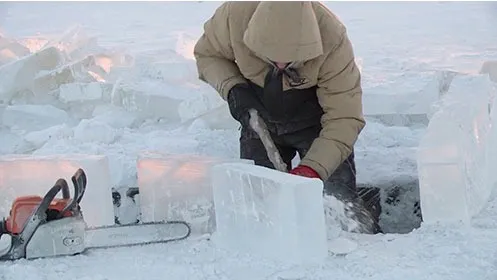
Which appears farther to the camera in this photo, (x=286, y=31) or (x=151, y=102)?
(x=151, y=102)

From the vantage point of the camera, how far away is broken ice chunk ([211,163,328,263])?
8.30 feet

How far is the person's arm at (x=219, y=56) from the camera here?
3525 millimetres

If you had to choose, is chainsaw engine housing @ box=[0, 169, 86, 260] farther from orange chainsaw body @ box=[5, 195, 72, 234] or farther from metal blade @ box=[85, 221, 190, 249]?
metal blade @ box=[85, 221, 190, 249]

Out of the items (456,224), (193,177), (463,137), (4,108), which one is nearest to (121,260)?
(193,177)

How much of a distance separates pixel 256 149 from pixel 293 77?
2.39ft

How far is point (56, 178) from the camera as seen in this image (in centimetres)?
321

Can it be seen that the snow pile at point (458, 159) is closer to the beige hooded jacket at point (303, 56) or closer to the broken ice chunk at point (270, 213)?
the beige hooded jacket at point (303, 56)

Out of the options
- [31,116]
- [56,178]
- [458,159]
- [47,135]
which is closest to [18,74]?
[31,116]

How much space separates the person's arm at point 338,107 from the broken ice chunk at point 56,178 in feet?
2.90

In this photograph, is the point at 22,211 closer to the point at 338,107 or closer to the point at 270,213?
the point at 270,213

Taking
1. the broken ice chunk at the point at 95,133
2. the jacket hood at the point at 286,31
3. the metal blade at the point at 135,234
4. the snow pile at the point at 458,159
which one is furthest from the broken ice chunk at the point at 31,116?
the snow pile at the point at 458,159

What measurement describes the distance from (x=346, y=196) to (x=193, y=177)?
870 millimetres

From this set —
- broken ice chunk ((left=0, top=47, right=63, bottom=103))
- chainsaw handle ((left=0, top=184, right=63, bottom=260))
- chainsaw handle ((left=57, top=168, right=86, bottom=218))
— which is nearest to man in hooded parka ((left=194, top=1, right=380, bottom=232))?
chainsaw handle ((left=57, top=168, right=86, bottom=218))

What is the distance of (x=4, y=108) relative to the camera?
226 inches
